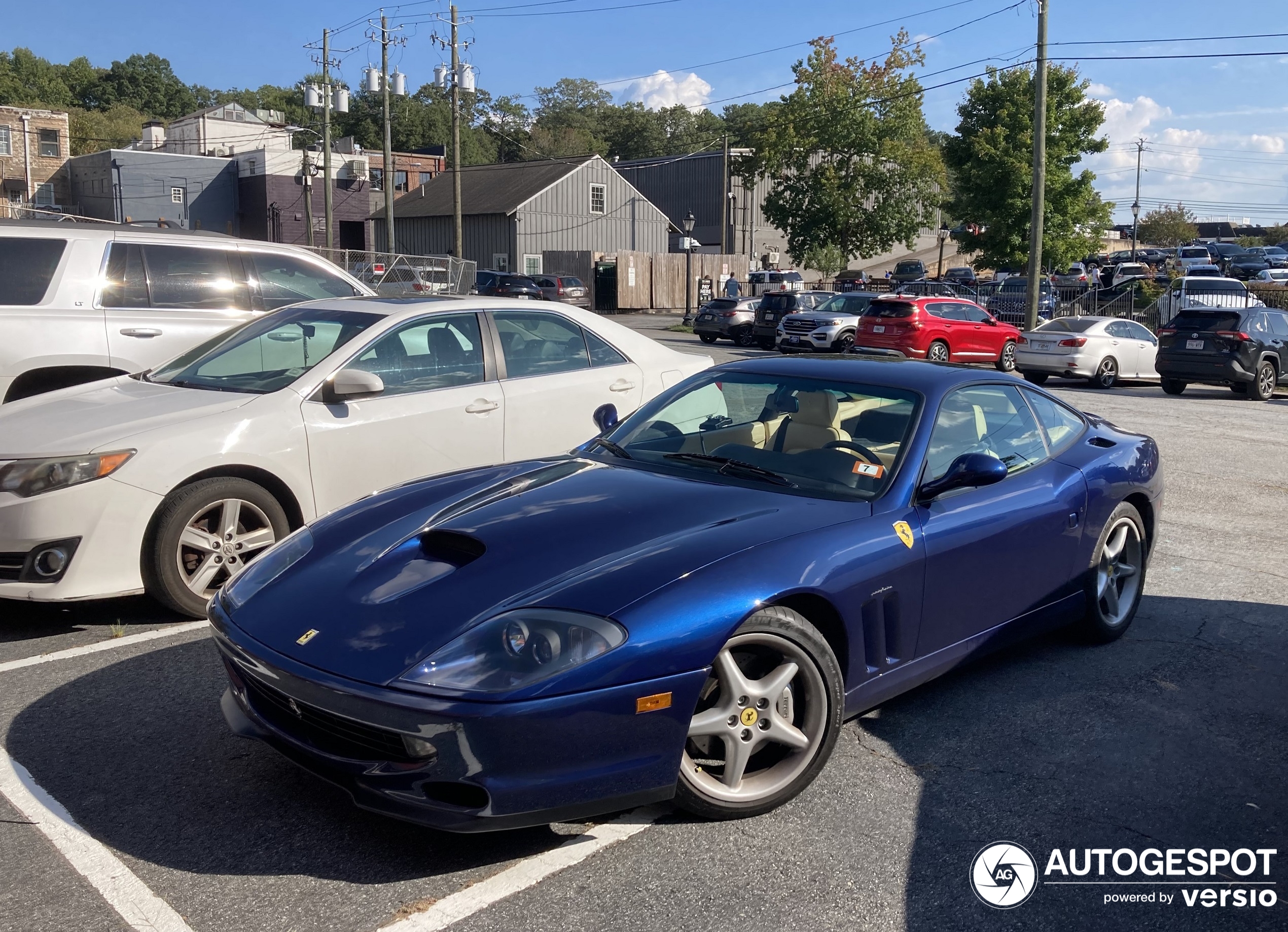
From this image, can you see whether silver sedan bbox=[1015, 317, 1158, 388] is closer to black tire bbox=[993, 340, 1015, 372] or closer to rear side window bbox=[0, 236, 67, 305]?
black tire bbox=[993, 340, 1015, 372]

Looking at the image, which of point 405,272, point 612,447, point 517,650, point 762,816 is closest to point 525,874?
point 517,650

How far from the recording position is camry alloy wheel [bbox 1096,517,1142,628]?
5.15 m

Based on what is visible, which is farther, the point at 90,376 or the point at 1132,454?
the point at 90,376

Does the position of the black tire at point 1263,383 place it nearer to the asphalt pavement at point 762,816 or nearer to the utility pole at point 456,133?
the asphalt pavement at point 762,816

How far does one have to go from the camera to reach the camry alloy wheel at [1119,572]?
5.15m

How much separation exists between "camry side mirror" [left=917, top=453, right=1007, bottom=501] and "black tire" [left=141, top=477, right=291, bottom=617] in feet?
10.7

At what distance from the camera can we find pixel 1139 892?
314 cm

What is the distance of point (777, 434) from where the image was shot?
4469 mm

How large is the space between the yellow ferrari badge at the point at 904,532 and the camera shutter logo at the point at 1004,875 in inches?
40.7

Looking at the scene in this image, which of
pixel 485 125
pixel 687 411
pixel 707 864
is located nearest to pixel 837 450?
pixel 687 411

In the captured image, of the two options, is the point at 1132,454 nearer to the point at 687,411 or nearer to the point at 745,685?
the point at 687,411

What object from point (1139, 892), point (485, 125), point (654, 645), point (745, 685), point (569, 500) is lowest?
point (1139, 892)

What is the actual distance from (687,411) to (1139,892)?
2.46m

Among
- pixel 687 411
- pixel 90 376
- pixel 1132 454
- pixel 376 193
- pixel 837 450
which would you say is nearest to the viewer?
pixel 837 450
